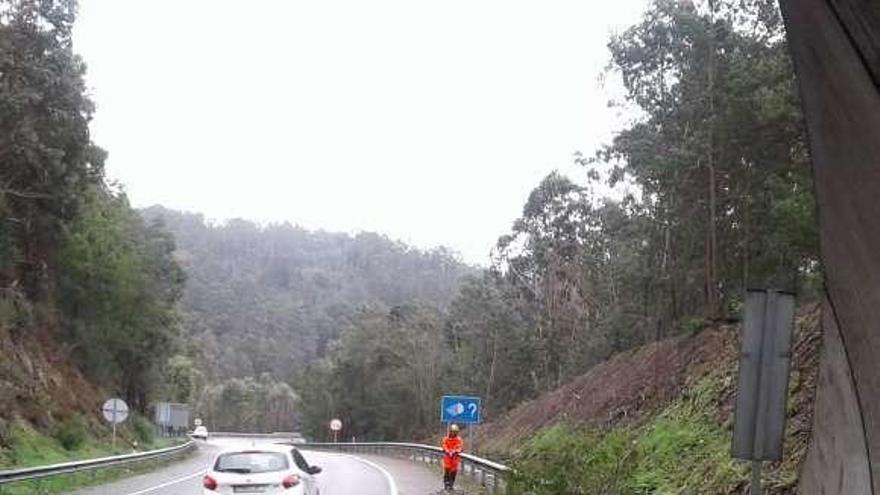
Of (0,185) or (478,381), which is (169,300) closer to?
(478,381)

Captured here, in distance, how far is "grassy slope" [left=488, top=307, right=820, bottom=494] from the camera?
505 inches

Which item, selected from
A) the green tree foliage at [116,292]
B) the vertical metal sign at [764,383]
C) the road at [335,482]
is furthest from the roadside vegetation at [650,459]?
the green tree foliage at [116,292]

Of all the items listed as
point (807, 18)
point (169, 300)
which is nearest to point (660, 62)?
point (807, 18)

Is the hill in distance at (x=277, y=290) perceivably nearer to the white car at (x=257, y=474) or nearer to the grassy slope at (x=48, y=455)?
the grassy slope at (x=48, y=455)

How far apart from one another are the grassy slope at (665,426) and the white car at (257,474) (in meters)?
3.19

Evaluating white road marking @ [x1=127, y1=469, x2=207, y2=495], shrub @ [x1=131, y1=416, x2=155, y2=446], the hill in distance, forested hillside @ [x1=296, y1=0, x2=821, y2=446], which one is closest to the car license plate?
white road marking @ [x1=127, y1=469, x2=207, y2=495]

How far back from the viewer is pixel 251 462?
1426 cm

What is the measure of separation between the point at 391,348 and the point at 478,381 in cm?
1858

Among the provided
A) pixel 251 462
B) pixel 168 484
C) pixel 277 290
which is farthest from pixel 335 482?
pixel 277 290

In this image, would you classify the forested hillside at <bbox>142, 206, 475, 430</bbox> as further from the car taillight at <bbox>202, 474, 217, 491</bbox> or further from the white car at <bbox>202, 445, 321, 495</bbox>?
the car taillight at <bbox>202, 474, 217, 491</bbox>

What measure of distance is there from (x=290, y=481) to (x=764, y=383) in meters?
8.88

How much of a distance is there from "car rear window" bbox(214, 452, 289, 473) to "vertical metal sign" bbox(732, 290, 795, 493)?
8.85 m

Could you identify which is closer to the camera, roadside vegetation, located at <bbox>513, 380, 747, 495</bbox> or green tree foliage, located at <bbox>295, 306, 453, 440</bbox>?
roadside vegetation, located at <bbox>513, 380, 747, 495</bbox>

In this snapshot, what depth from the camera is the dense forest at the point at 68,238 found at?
101ft
